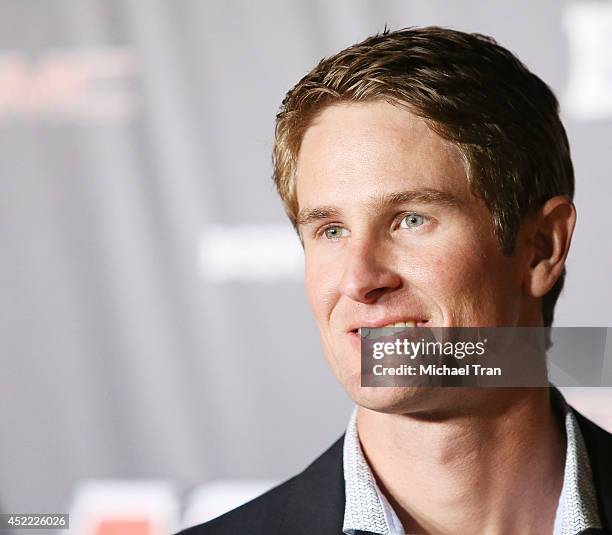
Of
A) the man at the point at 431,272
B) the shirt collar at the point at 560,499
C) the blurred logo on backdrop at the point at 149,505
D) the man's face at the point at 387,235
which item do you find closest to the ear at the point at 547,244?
the man at the point at 431,272

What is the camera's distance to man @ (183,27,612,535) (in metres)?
1.42

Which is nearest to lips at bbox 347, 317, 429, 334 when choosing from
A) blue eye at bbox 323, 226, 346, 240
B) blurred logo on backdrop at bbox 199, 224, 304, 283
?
blue eye at bbox 323, 226, 346, 240

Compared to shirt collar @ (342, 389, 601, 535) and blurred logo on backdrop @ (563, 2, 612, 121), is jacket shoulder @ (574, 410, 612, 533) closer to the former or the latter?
shirt collar @ (342, 389, 601, 535)

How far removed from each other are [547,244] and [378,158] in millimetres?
368

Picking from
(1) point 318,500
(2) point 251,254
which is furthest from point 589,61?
(1) point 318,500

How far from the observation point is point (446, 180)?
144 centimetres

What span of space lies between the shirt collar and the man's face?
16cm

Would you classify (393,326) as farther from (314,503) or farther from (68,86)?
(68,86)

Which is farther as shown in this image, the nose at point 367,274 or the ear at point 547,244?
the ear at point 547,244

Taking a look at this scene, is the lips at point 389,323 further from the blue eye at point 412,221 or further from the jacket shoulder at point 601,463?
the jacket shoulder at point 601,463

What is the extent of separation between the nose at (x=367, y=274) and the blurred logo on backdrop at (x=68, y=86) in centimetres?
157

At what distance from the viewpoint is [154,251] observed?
9.04 ft

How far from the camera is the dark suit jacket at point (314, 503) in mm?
1477

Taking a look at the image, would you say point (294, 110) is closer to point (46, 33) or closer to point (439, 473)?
point (439, 473)
